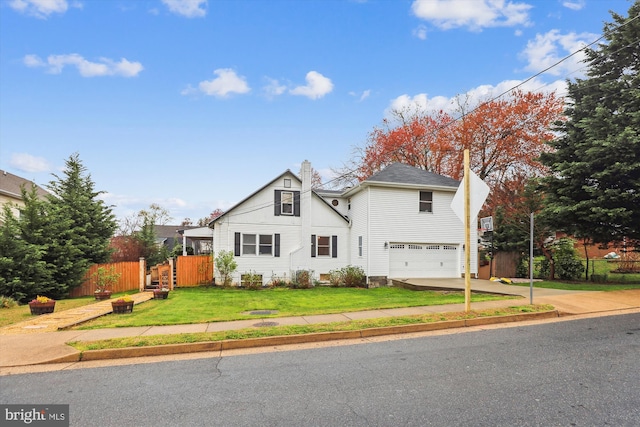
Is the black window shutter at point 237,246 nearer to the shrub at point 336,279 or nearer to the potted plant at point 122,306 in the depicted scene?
the shrub at point 336,279

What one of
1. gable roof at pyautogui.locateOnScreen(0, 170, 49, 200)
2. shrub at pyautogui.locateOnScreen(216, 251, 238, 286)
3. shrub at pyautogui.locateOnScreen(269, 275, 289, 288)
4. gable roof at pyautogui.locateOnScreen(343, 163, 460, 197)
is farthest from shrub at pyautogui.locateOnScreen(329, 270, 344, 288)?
gable roof at pyautogui.locateOnScreen(0, 170, 49, 200)

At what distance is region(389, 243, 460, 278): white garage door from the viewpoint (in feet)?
63.1

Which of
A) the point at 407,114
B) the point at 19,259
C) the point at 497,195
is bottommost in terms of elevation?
the point at 19,259

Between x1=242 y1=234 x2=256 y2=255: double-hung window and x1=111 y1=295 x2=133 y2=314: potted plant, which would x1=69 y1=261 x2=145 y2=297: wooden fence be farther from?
x1=111 y1=295 x2=133 y2=314: potted plant

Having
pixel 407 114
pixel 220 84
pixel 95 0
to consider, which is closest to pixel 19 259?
pixel 95 0

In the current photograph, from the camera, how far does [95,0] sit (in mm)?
11539

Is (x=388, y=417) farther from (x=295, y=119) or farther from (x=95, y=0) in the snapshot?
(x=295, y=119)

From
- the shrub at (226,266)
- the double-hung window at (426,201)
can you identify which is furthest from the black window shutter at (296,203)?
the double-hung window at (426,201)

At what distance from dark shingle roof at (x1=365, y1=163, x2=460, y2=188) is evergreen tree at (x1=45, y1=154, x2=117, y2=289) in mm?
14707

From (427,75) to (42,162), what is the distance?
82.6 feet

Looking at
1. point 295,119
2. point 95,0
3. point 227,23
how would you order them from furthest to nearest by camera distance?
point 295,119 → point 227,23 → point 95,0

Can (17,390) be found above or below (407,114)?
below

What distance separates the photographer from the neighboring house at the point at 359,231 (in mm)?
18969

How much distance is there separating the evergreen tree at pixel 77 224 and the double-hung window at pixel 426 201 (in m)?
17.2
